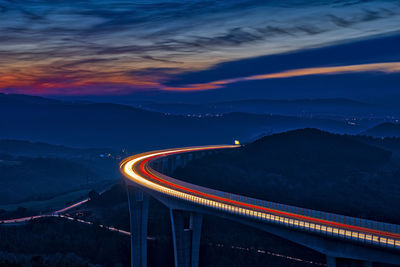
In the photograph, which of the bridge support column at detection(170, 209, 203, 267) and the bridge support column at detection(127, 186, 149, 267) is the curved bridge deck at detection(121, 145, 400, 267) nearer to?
the bridge support column at detection(170, 209, 203, 267)

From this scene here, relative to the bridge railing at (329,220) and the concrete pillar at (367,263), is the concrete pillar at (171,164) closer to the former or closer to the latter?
the bridge railing at (329,220)

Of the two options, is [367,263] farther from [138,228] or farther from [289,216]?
[138,228]

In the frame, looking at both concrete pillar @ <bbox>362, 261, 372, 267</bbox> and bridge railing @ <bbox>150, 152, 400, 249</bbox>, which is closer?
bridge railing @ <bbox>150, 152, 400, 249</bbox>

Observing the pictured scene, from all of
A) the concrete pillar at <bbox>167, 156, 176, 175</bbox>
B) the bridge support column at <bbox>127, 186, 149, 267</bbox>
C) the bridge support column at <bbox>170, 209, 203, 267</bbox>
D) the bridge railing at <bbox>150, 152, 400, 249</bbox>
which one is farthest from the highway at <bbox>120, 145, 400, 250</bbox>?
the concrete pillar at <bbox>167, 156, 176, 175</bbox>

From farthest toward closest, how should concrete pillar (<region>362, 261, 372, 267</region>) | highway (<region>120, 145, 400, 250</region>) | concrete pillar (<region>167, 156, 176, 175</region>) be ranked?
concrete pillar (<region>167, 156, 176, 175</region>) < highway (<region>120, 145, 400, 250</region>) < concrete pillar (<region>362, 261, 372, 267</region>)

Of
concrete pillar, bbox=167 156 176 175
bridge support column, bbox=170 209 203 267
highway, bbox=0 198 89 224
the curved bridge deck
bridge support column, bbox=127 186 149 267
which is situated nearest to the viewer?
the curved bridge deck

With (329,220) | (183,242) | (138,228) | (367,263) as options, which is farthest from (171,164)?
(367,263)

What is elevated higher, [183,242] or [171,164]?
[183,242]

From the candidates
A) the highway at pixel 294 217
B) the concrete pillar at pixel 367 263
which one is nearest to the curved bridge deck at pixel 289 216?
the highway at pixel 294 217
